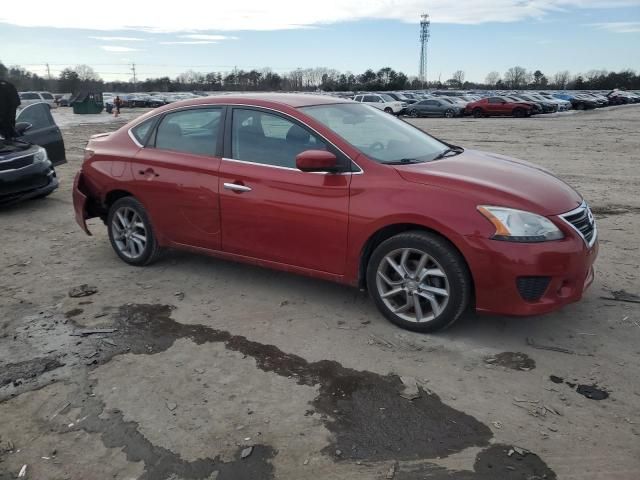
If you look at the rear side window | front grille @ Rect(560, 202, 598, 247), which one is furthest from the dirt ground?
the rear side window

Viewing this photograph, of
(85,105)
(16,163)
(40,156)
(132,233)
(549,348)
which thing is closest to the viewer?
(549,348)

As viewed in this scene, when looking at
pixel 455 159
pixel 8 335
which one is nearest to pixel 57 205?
pixel 8 335

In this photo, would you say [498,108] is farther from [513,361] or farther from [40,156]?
[513,361]

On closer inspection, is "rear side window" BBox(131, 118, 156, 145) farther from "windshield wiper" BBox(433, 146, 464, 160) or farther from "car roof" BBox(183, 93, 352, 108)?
"windshield wiper" BBox(433, 146, 464, 160)

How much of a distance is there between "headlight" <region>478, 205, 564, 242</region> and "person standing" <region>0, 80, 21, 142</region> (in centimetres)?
Result: 786

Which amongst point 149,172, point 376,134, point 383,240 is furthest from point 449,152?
point 149,172

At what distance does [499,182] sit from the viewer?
159 inches

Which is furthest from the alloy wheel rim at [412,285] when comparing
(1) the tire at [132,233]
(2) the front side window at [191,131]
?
(1) the tire at [132,233]

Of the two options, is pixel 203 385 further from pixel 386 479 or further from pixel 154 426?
pixel 386 479

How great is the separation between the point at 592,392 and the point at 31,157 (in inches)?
316

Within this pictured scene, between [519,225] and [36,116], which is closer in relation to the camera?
[519,225]

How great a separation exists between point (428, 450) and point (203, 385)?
55.9 inches

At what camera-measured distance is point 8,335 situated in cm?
427

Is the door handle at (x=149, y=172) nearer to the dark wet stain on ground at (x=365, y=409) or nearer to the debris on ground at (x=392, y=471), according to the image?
the dark wet stain on ground at (x=365, y=409)
